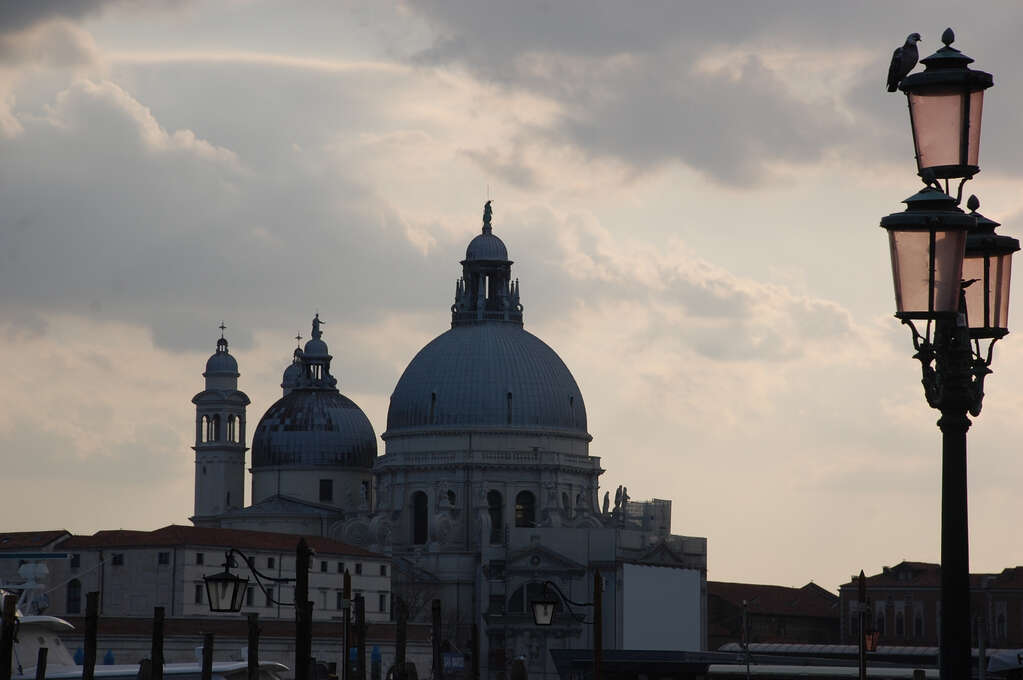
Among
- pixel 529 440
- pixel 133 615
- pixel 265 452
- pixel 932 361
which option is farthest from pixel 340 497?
pixel 932 361

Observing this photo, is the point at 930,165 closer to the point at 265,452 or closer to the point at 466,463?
the point at 466,463

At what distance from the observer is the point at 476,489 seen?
110438 millimetres

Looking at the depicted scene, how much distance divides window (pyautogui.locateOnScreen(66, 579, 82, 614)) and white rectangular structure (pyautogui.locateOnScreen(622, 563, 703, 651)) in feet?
82.1

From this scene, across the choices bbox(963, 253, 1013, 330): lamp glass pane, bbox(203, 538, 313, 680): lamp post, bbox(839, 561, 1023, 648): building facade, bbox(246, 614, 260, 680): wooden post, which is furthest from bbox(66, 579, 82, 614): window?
bbox(963, 253, 1013, 330): lamp glass pane

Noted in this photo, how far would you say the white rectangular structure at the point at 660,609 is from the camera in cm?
10081

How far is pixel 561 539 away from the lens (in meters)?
104

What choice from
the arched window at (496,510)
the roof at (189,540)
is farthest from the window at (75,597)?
the arched window at (496,510)

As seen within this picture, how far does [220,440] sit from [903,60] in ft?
368

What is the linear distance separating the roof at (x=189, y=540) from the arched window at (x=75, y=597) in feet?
5.41

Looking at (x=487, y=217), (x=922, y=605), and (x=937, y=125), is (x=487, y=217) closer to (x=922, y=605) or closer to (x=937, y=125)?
(x=922, y=605)

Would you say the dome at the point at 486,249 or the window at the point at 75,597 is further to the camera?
the dome at the point at 486,249

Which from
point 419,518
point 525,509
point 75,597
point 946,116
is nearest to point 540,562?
point 525,509

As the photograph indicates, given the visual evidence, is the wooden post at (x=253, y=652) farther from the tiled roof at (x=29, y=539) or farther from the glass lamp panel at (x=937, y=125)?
the tiled roof at (x=29, y=539)

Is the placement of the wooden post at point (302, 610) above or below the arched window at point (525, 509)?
below
